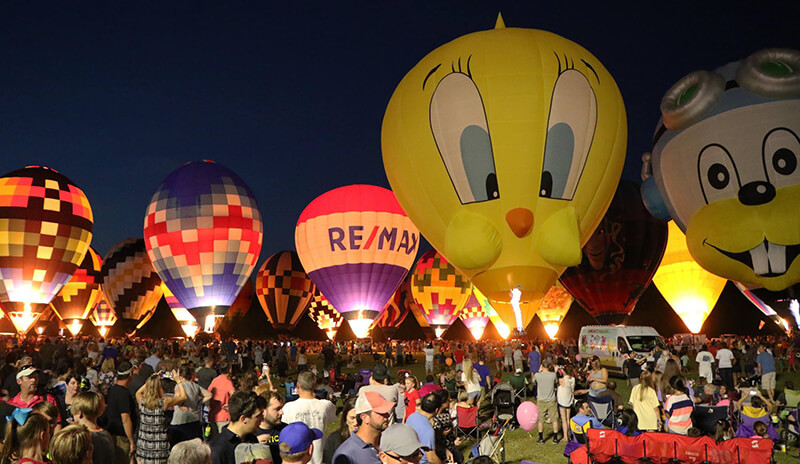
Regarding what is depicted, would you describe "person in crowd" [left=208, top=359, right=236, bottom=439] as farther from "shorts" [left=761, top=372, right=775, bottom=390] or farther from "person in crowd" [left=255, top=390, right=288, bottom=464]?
"shorts" [left=761, top=372, right=775, bottom=390]

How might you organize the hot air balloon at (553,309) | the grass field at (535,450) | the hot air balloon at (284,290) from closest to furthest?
1. the grass field at (535,450)
2. the hot air balloon at (553,309)
3. the hot air balloon at (284,290)

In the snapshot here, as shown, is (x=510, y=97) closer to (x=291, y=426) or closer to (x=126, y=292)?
(x=291, y=426)

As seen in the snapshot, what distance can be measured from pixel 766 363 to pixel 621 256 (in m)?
6.54

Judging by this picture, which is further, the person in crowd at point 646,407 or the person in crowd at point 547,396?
the person in crowd at point 547,396

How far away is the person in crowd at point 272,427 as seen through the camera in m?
3.62

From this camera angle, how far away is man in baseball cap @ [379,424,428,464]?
10.4ft

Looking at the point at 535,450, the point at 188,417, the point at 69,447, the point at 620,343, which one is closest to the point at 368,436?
the point at 69,447

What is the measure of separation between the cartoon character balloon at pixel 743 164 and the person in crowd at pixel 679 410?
3.97 m

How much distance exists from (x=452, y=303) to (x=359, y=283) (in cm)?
1172

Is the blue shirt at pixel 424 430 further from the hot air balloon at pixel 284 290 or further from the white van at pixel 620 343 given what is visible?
the hot air balloon at pixel 284 290

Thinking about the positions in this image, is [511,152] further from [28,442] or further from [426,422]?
[28,442]

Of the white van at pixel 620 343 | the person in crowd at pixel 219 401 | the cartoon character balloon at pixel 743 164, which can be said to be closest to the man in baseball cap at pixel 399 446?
the person in crowd at pixel 219 401

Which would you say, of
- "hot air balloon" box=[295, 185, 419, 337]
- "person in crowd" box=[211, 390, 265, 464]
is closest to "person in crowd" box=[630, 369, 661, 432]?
"person in crowd" box=[211, 390, 265, 464]

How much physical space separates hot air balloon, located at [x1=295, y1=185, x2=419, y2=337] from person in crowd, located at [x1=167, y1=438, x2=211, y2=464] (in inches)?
701
